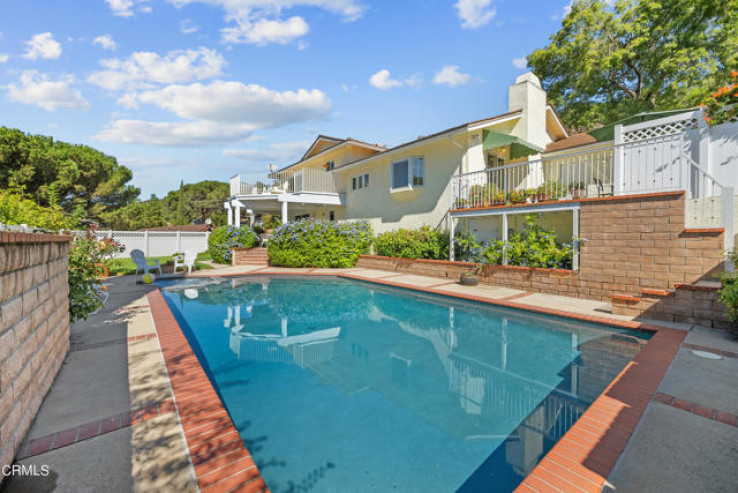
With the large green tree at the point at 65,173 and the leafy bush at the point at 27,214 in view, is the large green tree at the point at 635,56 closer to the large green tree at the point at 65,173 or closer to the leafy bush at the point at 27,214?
the leafy bush at the point at 27,214

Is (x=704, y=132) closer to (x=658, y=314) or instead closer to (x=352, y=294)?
(x=658, y=314)

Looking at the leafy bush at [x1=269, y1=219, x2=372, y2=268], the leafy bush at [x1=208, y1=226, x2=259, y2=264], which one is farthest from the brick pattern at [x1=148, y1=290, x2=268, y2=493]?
the leafy bush at [x1=208, y1=226, x2=259, y2=264]

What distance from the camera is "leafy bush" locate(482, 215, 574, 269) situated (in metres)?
9.75

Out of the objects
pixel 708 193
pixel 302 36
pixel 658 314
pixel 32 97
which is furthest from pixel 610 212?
pixel 32 97

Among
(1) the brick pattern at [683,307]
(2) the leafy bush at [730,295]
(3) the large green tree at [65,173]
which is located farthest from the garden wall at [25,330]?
(3) the large green tree at [65,173]

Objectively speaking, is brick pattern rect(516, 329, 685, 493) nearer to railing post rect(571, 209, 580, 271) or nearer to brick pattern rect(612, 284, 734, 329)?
brick pattern rect(612, 284, 734, 329)

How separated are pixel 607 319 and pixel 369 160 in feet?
44.3

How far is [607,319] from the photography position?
697 cm

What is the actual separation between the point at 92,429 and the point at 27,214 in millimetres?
3940

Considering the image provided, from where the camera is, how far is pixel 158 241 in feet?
75.5

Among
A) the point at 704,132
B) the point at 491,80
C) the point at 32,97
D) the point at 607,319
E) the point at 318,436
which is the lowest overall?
the point at 318,436

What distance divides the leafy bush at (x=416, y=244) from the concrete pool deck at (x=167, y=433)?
8.73m

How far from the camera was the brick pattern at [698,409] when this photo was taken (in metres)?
3.08

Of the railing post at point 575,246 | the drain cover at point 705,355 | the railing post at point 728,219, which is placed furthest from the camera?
the railing post at point 575,246
